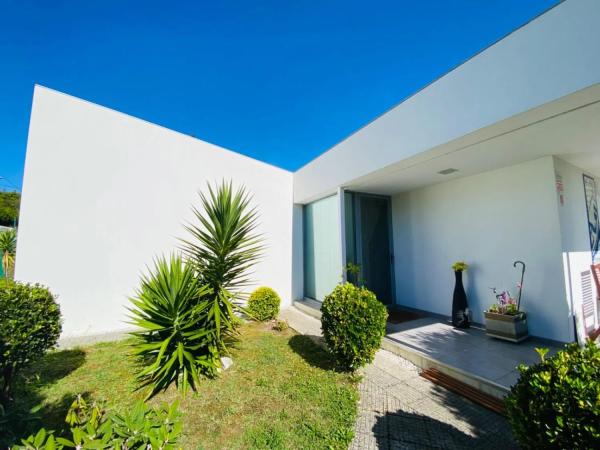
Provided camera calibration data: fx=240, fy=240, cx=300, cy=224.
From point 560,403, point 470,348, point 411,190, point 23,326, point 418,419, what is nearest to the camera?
point 560,403

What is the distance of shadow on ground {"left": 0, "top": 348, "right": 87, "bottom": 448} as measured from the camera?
4.21ft

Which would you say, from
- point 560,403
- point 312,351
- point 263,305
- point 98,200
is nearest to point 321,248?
point 263,305

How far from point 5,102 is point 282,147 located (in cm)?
814

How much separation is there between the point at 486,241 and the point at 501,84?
305cm

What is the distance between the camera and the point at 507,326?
3.86 m

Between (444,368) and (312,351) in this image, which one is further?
(312,351)

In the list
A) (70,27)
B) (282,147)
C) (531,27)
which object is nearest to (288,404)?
(531,27)

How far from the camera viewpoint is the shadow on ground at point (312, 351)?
3.66m

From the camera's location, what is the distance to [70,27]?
4633 mm

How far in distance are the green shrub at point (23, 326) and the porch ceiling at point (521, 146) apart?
5465 mm

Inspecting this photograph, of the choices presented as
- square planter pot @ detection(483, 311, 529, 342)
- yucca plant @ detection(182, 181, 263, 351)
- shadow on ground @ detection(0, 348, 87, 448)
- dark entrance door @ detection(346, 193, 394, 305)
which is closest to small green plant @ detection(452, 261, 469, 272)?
square planter pot @ detection(483, 311, 529, 342)

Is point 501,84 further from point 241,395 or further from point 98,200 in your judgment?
point 98,200

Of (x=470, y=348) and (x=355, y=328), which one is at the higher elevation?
(x=355, y=328)

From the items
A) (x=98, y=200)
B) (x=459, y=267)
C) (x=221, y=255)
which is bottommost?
(x=459, y=267)
